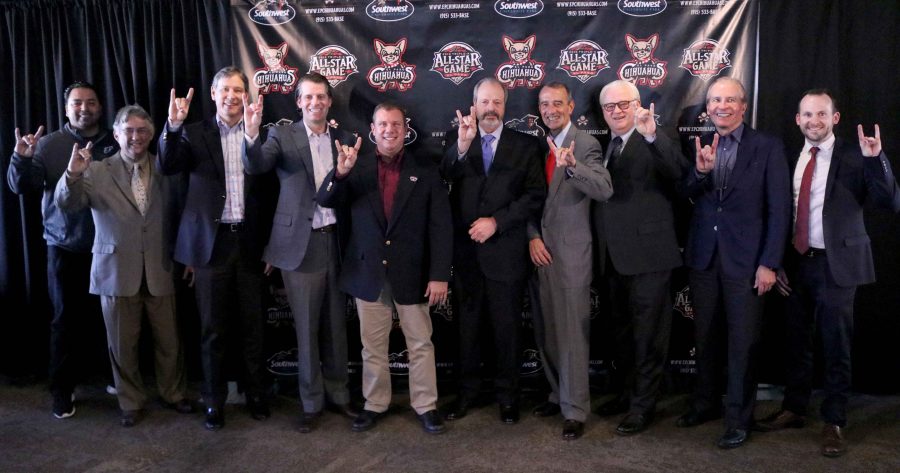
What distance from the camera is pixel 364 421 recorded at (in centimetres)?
382

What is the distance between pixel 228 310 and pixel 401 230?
3.72 feet

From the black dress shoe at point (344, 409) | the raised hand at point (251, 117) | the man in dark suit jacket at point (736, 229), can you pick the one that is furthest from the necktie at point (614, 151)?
the black dress shoe at point (344, 409)

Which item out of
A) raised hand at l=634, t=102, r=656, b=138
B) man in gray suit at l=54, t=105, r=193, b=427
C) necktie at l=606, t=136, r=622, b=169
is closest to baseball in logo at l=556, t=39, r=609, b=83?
necktie at l=606, t=136, r=622, b=169

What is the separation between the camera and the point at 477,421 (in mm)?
3926

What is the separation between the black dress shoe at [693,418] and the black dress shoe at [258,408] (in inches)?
91.0

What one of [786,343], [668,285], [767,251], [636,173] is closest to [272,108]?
[636,173]

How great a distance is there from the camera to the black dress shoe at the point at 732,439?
3527 mm

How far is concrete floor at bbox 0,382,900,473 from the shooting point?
337cm

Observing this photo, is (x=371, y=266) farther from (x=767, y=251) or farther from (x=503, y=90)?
(x=767, y=251)

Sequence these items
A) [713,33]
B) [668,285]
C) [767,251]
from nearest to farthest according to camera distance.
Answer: [767,251], [668,285], [713,33]

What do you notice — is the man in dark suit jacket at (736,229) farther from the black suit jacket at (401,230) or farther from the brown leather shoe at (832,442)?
the black suit jacket at (401,230)

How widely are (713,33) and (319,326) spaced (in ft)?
9.59

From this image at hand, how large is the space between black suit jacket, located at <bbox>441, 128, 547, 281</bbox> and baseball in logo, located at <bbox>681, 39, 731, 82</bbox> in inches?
47.8

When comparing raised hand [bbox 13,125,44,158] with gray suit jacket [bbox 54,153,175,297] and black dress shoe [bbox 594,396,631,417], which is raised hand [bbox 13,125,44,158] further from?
black dress shoe [bbox 594,396,631,417]
